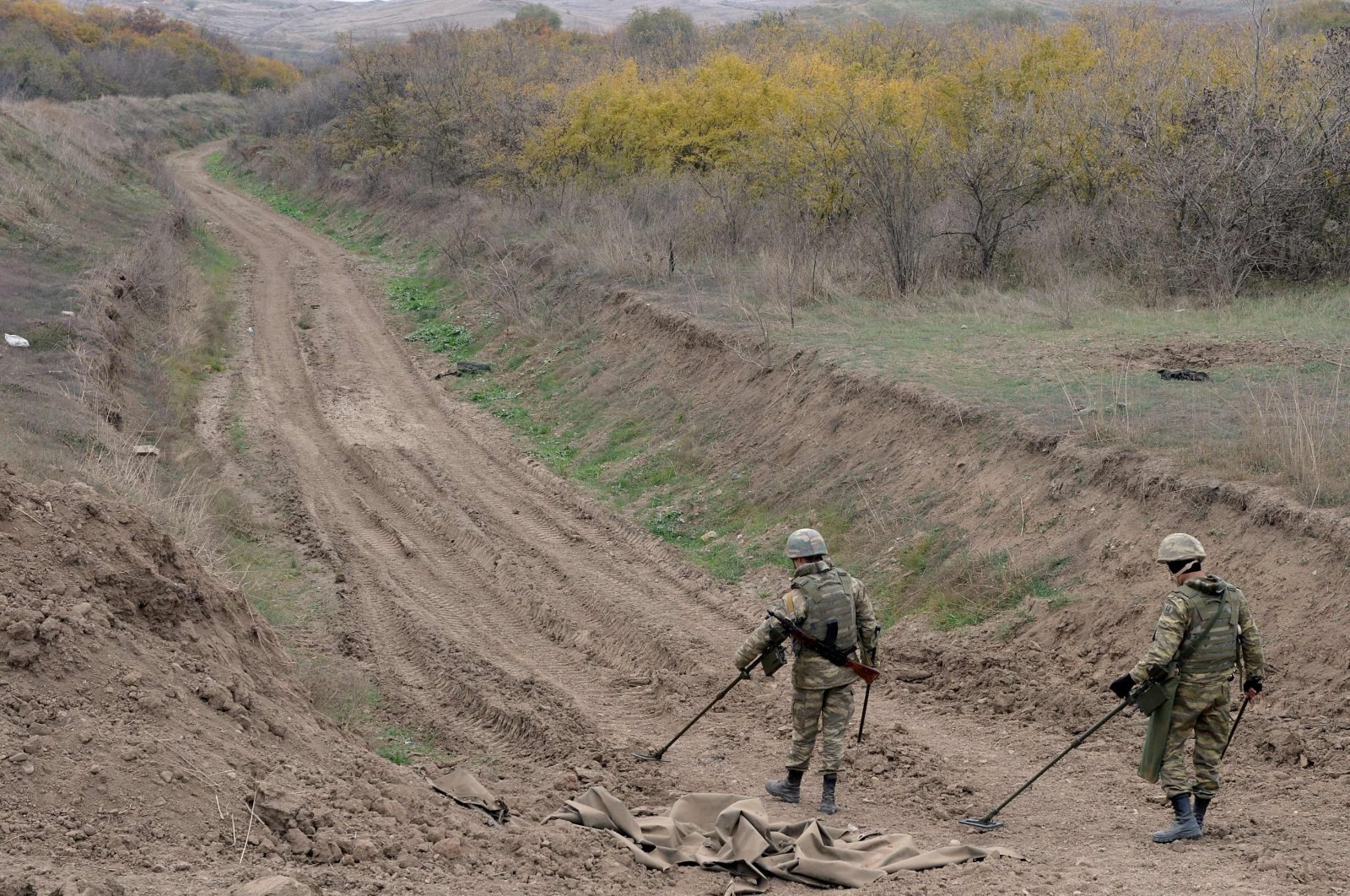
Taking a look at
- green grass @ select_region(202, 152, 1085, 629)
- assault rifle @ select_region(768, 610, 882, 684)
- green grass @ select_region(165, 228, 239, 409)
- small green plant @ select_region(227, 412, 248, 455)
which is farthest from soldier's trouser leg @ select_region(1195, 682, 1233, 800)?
green grass @ select_region(165, 228, 239, 409)

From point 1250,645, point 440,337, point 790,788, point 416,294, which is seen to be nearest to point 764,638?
point 790,788

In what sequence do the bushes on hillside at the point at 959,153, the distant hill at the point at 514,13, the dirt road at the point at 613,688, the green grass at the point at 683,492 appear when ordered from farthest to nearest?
the distant hill at the point at 514,13 → the bushes on hillside at the point at 959,153 → the green grass at the point at 683,492 → the dirt road at the point at 613,688

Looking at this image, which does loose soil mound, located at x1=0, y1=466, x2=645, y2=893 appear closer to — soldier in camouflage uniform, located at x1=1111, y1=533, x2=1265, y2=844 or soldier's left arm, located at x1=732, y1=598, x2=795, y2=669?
soldier's left arm, located at x1=732, y1=598, x2=795, y2=669

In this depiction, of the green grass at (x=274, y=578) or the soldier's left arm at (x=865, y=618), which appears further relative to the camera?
the green grass at (x=274, y=578)

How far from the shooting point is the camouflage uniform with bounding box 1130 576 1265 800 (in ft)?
21.3

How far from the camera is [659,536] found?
12.9m

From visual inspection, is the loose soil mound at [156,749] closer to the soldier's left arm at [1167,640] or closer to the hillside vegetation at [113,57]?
the soldier's left arm at [1167,640]

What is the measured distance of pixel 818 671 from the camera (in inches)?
293

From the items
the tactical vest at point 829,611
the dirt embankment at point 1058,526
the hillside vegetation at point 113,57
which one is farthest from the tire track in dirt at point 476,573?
the hillside vegetation at point 113,57

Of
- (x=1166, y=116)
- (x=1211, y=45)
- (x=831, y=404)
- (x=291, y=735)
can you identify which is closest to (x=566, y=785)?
(x=291, y=735)

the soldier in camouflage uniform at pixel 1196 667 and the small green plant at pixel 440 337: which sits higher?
the soldier in camouflage uniform at pixel 1196 667

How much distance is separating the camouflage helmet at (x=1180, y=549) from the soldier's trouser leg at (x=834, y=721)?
2159 millimetres

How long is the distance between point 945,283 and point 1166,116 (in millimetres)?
4939

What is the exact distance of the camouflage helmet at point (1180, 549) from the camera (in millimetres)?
6508
